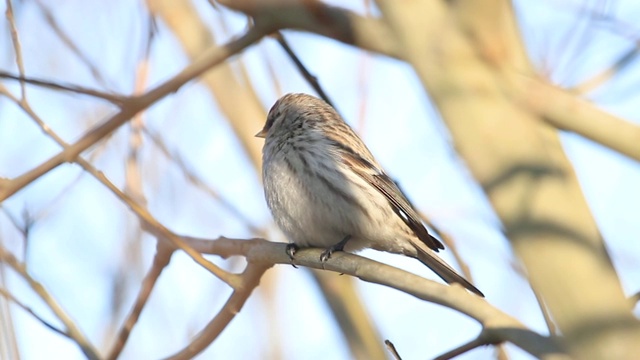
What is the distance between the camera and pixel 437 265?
4.48 meters

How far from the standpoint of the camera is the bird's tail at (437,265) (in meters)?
4.31

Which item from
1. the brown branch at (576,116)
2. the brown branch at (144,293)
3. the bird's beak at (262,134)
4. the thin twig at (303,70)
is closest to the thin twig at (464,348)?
the brown branch at (576,116)

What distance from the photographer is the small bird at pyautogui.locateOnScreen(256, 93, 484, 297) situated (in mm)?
4449

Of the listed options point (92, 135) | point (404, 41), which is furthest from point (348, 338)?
point (404, 41)

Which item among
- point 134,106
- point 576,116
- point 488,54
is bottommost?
point 576,116

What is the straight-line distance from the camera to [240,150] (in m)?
5.13

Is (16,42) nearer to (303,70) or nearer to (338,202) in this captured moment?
(303,70)

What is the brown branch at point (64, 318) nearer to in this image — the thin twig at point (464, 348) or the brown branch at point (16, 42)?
the brown branch at point (16, 42)

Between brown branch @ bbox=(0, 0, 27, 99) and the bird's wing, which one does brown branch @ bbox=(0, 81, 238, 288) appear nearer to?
brown branch @ bbox=(0, 0, 27, 99)

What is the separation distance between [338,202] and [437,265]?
24.5 inches

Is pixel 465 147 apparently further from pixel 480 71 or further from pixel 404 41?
pixel 404 41

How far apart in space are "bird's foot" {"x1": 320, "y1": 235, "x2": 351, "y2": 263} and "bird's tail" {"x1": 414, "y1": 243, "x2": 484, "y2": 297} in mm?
401

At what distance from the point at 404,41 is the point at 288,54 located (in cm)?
110

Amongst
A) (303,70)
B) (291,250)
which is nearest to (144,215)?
(291,250)
